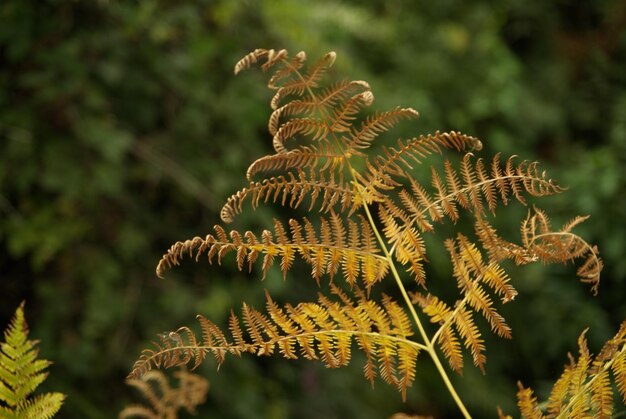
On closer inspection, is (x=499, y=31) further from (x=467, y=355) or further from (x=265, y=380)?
(x=265, y=380)

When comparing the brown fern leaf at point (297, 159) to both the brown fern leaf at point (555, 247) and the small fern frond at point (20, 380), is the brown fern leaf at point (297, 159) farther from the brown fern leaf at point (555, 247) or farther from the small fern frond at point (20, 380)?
the small fern frond at point (20, 380)

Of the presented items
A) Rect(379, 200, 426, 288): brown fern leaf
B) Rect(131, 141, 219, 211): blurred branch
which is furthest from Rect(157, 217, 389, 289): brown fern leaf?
Rect(131, 141, 219, 211): blurred branch

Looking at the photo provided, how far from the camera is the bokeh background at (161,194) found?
8.45ft

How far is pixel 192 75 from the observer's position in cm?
291

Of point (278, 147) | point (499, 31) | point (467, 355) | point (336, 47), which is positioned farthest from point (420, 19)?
point (278, 147)

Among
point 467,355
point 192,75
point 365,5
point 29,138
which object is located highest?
point 365,5

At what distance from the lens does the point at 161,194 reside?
2.98 meters

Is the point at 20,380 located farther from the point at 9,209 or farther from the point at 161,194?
the point at 161,194

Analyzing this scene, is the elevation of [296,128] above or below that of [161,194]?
below

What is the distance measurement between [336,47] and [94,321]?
65.8 inches

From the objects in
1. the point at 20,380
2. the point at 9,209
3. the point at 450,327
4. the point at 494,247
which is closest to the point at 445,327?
the point at 450,327

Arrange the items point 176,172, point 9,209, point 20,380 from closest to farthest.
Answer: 1. point 20,380
2. point 9,209
3. point 176,172

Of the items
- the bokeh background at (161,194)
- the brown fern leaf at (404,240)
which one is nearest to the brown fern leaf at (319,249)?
the brown fern leaf at (404,240)

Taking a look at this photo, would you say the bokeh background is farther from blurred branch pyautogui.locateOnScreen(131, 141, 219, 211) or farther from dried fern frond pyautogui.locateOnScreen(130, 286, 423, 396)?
dried fern frond pyautogui.locateOnScreen(130, 286, 423, 396)
